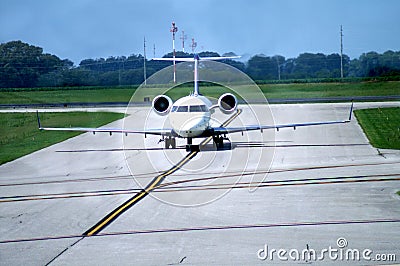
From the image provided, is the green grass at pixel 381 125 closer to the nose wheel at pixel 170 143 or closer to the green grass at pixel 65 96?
the nose wheel at pixel 170 143

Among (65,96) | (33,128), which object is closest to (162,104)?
(33,128)

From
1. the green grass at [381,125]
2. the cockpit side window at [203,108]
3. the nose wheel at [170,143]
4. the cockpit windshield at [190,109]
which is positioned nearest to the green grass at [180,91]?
the green grass at [381,125]

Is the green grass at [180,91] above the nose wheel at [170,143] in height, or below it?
above

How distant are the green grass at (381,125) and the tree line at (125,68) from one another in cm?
1681

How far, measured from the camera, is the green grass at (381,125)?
30.3 metres

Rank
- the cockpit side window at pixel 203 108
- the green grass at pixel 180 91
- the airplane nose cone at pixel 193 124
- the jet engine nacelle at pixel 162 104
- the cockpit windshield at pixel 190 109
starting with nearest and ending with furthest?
the airplane nose cone at pixel 193 124
the cockpit windshield at pixel 190 109
the cockpit side window at pixel 203 108
the jet engine nacelle at pixel 162 104
the green grass at pixel 180 91

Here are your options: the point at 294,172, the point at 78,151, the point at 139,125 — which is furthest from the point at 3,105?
the point at 294,172

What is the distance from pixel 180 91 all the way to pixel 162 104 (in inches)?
1435

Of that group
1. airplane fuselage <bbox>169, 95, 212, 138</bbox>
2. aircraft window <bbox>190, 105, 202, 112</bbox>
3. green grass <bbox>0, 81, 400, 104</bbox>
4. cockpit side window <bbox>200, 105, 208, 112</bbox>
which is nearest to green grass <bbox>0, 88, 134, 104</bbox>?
green grass <bbox>0, 81, 400, 104</bbox>

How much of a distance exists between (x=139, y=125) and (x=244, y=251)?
102 feet

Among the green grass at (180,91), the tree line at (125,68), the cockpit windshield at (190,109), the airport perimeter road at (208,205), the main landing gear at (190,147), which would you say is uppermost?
the tree line at (125,68)

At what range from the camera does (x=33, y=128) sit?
44156 mm

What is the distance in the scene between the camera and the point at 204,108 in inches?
1039

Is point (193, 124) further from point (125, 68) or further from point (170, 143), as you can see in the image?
point (125, 68)
